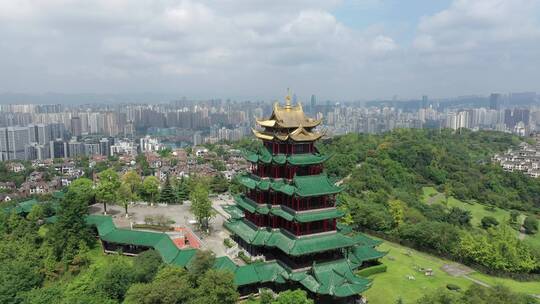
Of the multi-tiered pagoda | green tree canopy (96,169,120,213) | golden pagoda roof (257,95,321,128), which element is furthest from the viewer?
green tree canopy (96,169,120,213)

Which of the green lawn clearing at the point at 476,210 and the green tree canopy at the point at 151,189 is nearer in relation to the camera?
the green tree canopy at the point at 151,189

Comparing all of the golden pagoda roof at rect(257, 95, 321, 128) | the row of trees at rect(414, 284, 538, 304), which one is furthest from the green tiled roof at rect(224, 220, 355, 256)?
the golden pagoda roof at rect(257, 95, 321, 128)

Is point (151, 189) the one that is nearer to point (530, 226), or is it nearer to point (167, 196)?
point (167, 196)

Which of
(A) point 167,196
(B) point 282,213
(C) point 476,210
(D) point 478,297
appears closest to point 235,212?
(B) point 282,213

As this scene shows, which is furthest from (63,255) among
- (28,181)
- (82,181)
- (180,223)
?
(28,181)

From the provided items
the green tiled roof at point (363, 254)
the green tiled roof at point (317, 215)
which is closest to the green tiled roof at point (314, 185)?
the green tiled roof at point (317, 215)

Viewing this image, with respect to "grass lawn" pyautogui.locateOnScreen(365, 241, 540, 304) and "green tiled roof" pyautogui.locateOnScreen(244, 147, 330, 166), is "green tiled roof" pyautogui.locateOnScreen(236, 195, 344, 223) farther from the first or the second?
"grass lawn" pyautogui.locateOnScreen(365, 241, 540, 304)

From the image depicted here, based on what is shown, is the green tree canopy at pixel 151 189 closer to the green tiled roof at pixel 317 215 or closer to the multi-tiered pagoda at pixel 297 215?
the multi-tiered pagoda at pixel 297 215
